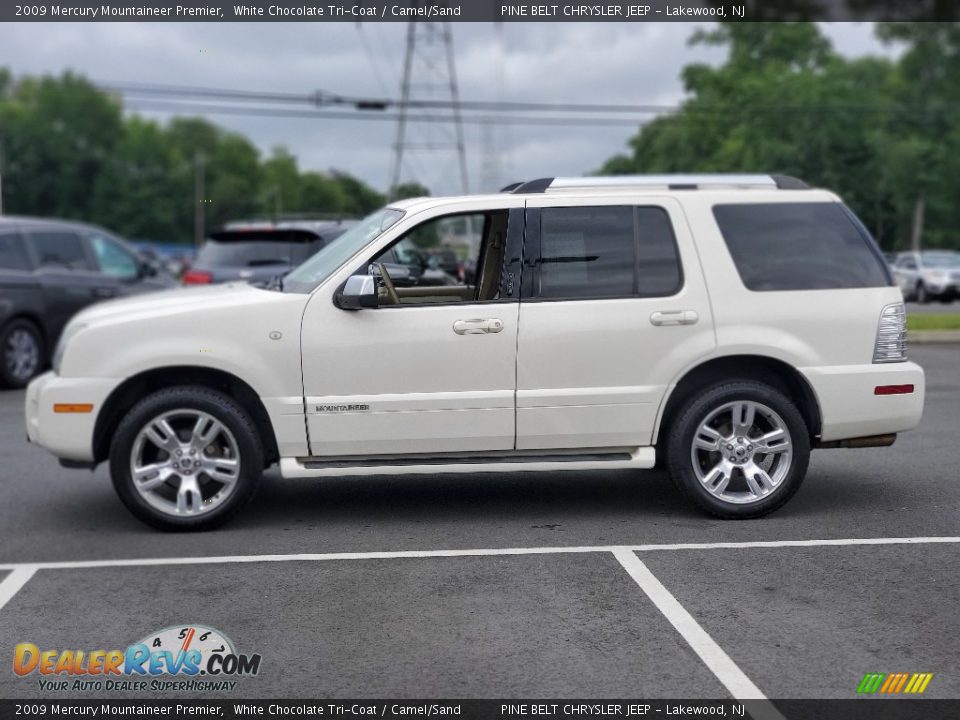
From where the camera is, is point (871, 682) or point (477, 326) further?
point (477, 326)

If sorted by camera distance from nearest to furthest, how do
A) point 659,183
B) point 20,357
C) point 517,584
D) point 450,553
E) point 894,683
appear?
point 894,683 < point 517,584 < point 450,553 < point 659,183 < point 20,357

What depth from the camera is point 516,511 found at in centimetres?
745

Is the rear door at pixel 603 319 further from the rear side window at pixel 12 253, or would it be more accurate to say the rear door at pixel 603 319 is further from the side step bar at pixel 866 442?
the rear side window at pixel 12 253

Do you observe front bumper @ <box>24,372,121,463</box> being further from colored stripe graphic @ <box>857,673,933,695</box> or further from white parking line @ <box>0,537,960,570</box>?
colored stripe graphic @ <box>857,673,933,695</box>

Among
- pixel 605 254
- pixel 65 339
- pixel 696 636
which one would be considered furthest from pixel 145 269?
pixel 696 636

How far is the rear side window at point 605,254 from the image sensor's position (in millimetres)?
7016

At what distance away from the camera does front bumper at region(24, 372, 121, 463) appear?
6.87 meters

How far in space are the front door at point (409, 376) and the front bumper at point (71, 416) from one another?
3.72 feet

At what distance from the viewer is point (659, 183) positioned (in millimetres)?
7227

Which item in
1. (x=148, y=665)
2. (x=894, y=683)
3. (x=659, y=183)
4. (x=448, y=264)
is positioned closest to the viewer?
(x=894, y=683)

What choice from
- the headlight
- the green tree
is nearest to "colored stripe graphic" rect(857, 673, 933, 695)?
the headlight

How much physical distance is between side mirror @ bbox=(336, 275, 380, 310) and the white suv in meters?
0.01

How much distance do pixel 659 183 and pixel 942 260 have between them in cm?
3095
